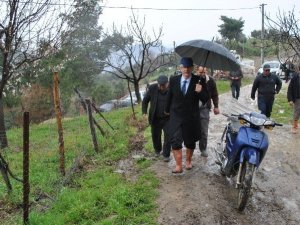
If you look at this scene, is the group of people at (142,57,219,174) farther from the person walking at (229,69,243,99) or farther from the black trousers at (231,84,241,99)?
the black trousers at (231,84,241,99)

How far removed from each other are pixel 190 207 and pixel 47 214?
193 cm

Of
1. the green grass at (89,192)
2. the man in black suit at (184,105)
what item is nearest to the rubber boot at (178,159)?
the man in black suit at (184,105)

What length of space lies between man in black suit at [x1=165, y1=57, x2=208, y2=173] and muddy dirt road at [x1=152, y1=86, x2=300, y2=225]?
553 millimetres

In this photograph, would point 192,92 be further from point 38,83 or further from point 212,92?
point 38,83

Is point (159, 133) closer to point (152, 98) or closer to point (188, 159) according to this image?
point (152, 98)

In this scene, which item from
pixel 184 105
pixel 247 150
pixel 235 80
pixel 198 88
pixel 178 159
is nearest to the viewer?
pixel 247 150

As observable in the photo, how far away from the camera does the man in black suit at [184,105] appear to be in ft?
19.7

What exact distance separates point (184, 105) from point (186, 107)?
0.05 m

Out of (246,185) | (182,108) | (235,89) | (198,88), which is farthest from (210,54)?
(235,89)

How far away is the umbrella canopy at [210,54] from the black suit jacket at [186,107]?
0.50m

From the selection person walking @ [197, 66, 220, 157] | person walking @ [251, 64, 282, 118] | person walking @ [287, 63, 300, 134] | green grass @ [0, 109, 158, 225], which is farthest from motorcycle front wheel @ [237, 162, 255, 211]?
person walking @ [287, 63, 300, 134]

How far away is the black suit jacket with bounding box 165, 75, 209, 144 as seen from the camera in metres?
6.04

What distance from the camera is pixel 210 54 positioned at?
6.57 metres

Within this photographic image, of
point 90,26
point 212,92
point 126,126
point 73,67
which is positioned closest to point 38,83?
point 73,67
